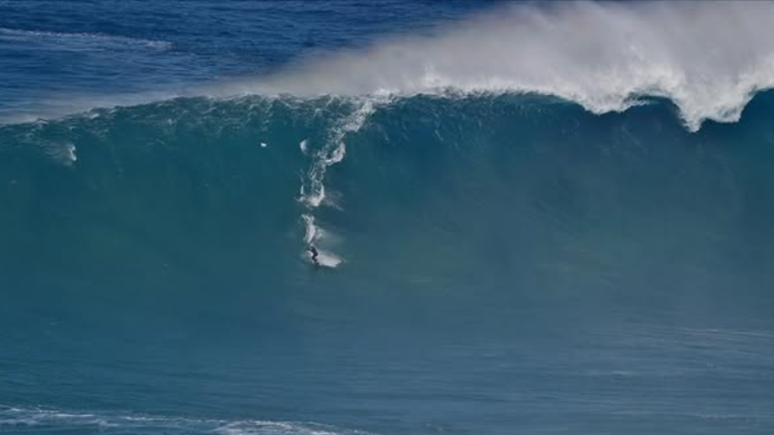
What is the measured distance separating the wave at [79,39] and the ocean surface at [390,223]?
9 centimetres

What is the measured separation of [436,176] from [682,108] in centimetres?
630

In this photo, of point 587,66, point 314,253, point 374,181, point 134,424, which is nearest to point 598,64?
point 587,66

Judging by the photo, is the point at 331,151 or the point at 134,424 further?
the point at 331,151

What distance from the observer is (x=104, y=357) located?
26000 millimetres

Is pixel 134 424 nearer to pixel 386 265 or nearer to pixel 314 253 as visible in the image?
pixel 314 253

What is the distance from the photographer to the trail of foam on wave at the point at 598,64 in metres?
34.8

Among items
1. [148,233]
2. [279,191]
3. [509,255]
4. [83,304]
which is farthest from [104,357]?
[509,255]

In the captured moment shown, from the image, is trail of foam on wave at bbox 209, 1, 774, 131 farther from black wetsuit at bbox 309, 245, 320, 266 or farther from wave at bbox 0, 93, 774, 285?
black wetsuit at bbox 309, 245, 320, 266

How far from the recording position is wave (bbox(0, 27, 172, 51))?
38531 millimetres

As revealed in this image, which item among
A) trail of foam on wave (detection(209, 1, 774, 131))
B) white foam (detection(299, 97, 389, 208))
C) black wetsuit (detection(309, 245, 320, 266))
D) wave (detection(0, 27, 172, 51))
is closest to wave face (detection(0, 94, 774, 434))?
white foam (detection(299, 97, 389, 208))

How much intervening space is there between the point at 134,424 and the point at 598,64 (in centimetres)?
1638

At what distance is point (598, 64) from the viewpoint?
35312mm

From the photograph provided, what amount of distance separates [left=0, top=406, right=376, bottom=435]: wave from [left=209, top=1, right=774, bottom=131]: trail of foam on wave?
41.3 ft

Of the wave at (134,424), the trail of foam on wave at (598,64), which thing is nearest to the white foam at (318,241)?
the trail of foam on wave at (598,64)
